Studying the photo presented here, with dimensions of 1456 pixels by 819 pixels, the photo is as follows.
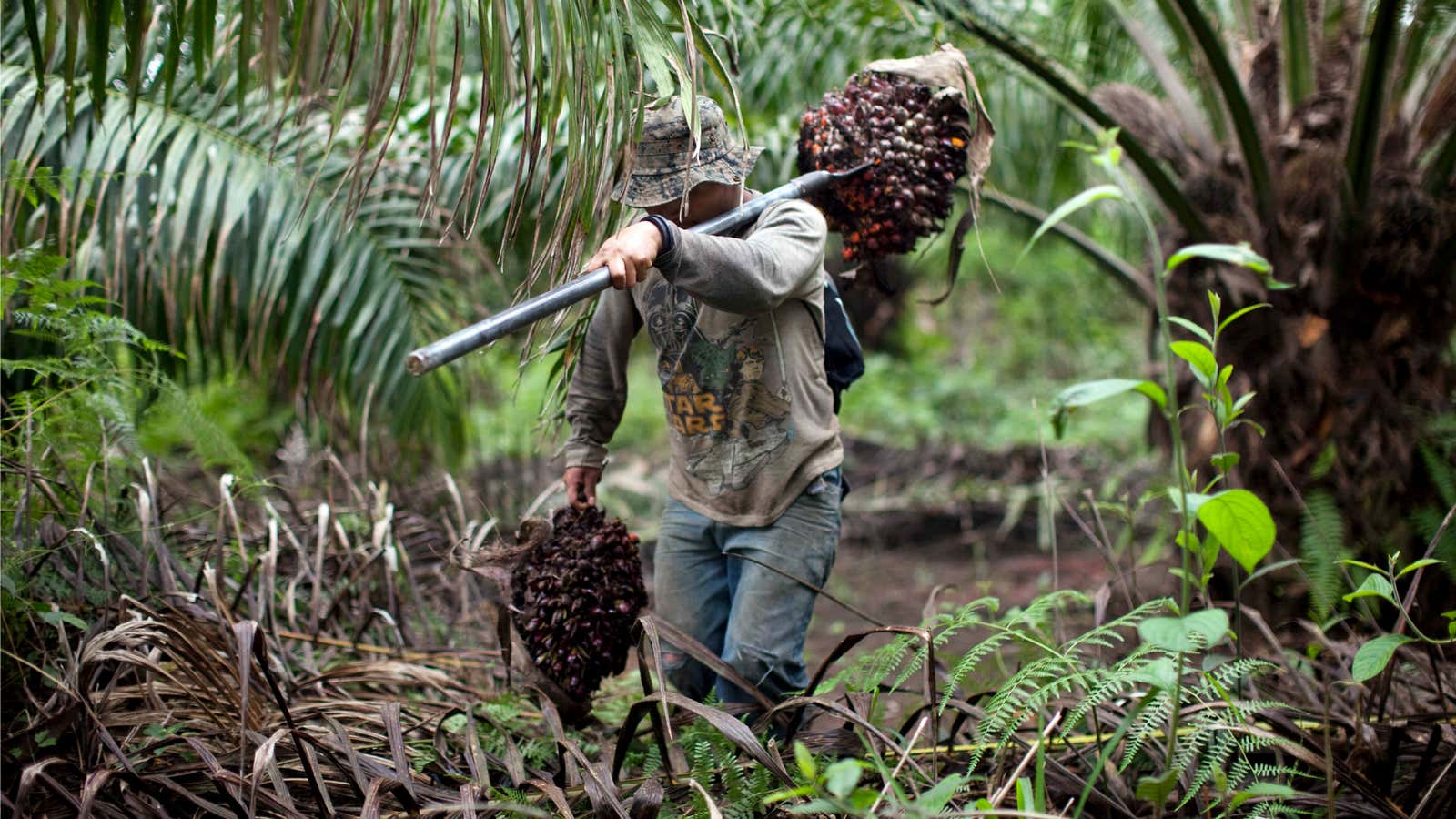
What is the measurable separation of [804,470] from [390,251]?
7.86 ft

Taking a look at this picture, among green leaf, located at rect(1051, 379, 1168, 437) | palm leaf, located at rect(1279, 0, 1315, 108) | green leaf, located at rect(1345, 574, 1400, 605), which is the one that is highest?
palm leaf, located at rect(1279, 0, 1315, 108)

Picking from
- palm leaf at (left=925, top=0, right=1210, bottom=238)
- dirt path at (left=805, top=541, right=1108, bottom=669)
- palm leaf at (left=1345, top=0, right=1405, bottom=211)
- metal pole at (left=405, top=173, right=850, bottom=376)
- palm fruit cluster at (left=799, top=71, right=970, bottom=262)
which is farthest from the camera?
dirt path at (left=805, top=541, right=1108, bottom=669)

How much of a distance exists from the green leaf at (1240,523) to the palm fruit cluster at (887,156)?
128 centimetres

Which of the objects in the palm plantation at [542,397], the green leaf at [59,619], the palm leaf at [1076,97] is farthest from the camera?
the palm leaf at [1076,97]

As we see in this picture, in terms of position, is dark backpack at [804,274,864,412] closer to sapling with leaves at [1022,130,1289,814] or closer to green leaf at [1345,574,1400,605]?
sapling with leaves at [1022,130,1289,814]

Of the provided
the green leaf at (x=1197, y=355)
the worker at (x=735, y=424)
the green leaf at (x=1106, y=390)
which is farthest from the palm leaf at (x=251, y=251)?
the green leaf at (x=1197, y=355)

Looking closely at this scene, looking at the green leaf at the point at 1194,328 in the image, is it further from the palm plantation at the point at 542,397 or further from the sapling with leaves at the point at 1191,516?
the palm plantation at the point at 542,397

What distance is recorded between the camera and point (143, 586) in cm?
284

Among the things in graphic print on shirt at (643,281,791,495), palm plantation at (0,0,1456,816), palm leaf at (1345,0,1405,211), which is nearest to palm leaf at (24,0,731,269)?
palm plantation at (0,0,1456,816)

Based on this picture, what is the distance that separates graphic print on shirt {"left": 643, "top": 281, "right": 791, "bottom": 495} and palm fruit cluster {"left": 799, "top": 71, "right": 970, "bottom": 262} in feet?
1.48

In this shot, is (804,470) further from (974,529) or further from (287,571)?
(974,529)

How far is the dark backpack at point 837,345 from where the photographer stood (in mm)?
2850

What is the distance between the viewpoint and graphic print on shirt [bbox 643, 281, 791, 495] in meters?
2.70

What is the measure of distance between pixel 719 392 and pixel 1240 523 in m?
1.28
